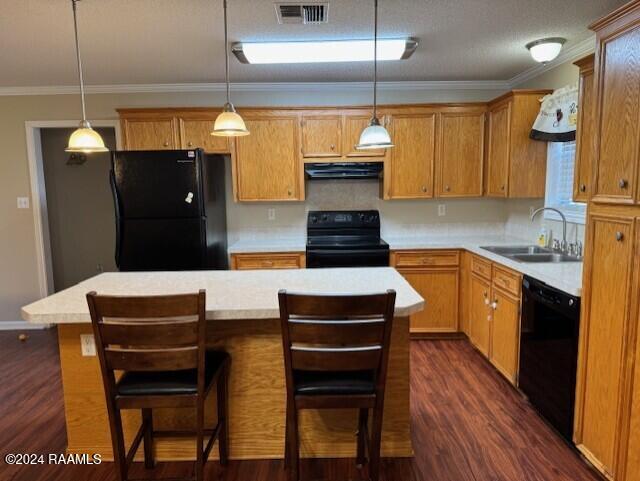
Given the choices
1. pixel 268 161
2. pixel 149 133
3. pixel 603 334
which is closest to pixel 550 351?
pixel 603 334

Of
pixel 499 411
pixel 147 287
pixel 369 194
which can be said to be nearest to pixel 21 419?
pixel 147 287

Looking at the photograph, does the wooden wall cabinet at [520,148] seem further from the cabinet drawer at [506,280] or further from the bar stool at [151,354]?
the bar stool at [151,354]

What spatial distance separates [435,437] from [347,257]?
169cm

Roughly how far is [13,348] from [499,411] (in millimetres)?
4104

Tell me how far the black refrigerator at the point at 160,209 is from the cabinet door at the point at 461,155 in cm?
220

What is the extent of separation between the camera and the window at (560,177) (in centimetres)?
325

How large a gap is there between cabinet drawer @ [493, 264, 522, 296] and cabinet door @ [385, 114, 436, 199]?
3.77 ft

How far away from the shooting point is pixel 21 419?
2.60m

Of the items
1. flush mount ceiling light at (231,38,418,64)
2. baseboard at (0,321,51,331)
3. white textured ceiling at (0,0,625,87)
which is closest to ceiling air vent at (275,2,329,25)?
white textured ceiling at (0,0,625,87)

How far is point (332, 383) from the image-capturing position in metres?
1.66

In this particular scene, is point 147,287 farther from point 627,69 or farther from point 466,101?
point 466,101

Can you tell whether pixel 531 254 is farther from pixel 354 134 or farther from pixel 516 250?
pixel 354 134

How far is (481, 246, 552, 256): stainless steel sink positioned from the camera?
10.8ft

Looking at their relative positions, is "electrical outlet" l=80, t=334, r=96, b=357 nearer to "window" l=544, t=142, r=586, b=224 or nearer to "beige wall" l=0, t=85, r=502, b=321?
"beige wall" l=0, t=85, r=502, b=321
